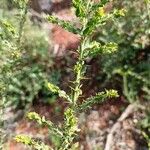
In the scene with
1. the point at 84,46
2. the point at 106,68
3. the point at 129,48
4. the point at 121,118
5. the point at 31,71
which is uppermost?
the point at 129,48

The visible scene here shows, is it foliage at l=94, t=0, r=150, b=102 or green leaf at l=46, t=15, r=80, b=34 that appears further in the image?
foliage at l=94, t=0, r=150, b=102

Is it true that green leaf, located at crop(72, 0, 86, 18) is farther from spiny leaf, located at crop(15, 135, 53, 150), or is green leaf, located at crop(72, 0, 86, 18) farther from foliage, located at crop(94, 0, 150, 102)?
foliage, located at crop(94, 0, 150, 102)

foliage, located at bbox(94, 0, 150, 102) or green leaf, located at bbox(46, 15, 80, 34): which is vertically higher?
foliage, located at bbox(94, 0, 150, 102)

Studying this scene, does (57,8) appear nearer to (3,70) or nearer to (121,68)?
(121,68)

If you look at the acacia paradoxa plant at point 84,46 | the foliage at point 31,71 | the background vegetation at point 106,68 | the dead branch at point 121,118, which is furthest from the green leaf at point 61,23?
the foliage at point 31,71

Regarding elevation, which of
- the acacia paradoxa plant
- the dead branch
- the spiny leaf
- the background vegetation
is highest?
the background vegetation

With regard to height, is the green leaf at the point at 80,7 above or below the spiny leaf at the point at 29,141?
above

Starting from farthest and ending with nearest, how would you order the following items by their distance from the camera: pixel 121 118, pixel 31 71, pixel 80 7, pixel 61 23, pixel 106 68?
1. pixel 31 71
2. pixel 106 68
3. pixel 121 118
4. pixel 61 23
5. pixel 80 7

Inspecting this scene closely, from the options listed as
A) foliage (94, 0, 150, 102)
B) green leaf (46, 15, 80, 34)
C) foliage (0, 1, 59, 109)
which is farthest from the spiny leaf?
foliage (0, 1, 59, 109)

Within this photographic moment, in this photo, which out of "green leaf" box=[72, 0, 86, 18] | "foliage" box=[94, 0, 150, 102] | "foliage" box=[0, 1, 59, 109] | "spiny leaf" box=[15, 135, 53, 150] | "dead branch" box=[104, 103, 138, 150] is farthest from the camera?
"foliage" box=[0, 1, 59, 109]

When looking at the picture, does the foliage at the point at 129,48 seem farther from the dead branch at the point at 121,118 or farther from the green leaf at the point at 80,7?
the green leaf at the point at 80,7

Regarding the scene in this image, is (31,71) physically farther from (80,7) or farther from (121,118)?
(80,7)

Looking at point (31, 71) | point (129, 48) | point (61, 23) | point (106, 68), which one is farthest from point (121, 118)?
point (61, 23)
